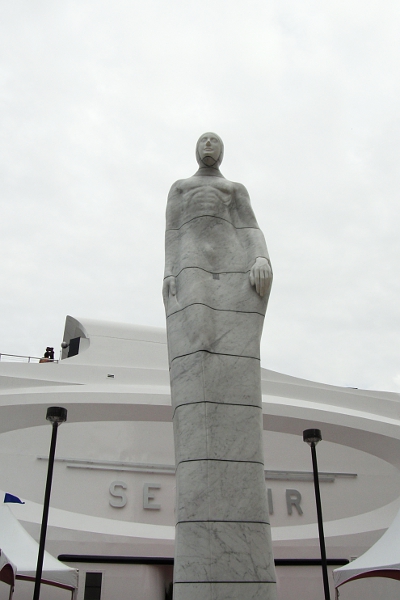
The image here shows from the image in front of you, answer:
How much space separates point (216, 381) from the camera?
18.0 feet

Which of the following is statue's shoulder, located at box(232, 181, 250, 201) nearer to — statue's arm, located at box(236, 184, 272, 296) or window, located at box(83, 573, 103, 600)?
statue's arm, located at box(236, 184, 272, 296)

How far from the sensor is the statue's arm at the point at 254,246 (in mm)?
6016

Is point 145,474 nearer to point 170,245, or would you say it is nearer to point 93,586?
point 93,586

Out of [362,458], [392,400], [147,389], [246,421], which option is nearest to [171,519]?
[147,389]

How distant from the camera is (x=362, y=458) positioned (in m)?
17.4

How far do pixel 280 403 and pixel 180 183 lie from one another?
30.7ft

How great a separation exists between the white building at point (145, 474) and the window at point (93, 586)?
24 mm

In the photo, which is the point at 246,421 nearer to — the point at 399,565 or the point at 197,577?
the point at 197,577

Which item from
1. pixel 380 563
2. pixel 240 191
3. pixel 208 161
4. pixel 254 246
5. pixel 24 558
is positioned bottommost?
pixel 380 563

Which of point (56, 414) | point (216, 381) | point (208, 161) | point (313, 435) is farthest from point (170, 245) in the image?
point (313, 435)

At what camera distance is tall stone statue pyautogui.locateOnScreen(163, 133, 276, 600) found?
15.7 ft

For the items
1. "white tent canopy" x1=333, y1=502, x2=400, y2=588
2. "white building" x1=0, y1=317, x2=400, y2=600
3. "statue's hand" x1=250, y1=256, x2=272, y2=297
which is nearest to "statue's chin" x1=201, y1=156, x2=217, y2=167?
"statue's hand" x1=250, y1=256, x2=272, y2=297

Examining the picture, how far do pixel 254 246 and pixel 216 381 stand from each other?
5.81 feet

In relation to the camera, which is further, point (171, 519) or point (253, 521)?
point (171, 519)
